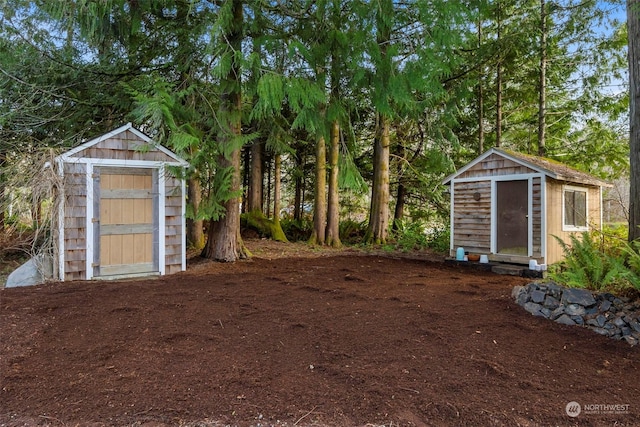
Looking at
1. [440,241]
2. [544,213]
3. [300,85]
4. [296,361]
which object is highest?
[300,85]

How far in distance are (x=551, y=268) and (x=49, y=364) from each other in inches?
275

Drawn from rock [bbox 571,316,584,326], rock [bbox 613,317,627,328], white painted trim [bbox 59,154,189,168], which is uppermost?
white painted trim [bbox 59,154,189,168]

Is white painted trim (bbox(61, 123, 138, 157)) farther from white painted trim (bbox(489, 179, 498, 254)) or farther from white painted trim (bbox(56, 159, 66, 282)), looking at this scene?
white painted trim (bbox(489, 179, 498, 254))

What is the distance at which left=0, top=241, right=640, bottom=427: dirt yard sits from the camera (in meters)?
2.02

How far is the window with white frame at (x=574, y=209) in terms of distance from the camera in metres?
7.42

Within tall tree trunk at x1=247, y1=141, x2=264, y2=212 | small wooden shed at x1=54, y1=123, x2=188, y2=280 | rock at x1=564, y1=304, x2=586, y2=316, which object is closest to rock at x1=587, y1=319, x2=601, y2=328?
rock at x1=564, y1=304, x2=586, y2=316

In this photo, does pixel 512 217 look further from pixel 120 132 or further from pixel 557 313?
pixel 120 132

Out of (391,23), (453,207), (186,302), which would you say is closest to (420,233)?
(453,207)

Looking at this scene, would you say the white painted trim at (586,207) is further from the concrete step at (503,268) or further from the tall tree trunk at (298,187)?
the tall tree trunk at (298,187)

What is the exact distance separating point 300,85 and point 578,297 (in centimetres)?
432

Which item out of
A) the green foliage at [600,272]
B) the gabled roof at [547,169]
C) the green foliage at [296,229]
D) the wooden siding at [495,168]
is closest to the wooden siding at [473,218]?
the wooden siding at [495,168]

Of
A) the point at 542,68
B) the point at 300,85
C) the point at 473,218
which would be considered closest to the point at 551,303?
the point at 300,85

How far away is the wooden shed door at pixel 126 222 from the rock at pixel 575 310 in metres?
5.57

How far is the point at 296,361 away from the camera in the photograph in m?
2.67
